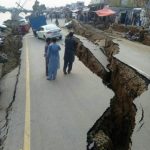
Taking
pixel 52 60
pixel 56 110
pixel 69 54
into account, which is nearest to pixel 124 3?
pixel 69 54

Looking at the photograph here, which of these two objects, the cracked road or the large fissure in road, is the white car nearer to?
the large fissure in road

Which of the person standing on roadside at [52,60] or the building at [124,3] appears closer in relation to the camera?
the person standing on roadside at [52,60]

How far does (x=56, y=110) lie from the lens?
8.52 metres

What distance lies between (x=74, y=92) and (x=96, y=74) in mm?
2861

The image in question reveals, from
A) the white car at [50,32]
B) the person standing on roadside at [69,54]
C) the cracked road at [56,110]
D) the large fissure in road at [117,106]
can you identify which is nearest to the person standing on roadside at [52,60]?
the cracked road at [56,110]

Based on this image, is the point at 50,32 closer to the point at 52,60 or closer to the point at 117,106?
the point at 52,60

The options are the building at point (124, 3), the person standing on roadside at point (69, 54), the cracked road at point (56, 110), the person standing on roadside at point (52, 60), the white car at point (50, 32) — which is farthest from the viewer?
the building at point (124, 3)

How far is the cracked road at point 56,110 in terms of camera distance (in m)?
6.56

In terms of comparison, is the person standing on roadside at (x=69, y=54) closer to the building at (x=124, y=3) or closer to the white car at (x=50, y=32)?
the white car at (x=50, y=32)

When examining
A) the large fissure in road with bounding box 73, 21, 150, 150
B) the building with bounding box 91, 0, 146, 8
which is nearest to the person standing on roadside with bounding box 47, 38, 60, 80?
the large fissure in road with bounding box 73, 21, 150, 150

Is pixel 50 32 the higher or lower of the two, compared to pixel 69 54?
lower

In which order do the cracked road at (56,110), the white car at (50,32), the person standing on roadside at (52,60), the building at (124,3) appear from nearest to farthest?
the cracked road at (56,110)
the person standing on roadside at (52,60)
the white car at (50,32)
the building at (124,3)

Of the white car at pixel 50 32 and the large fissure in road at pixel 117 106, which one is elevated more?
the large fissure in road at pixel 117 106

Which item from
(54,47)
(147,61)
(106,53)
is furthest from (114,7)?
(54,47)
